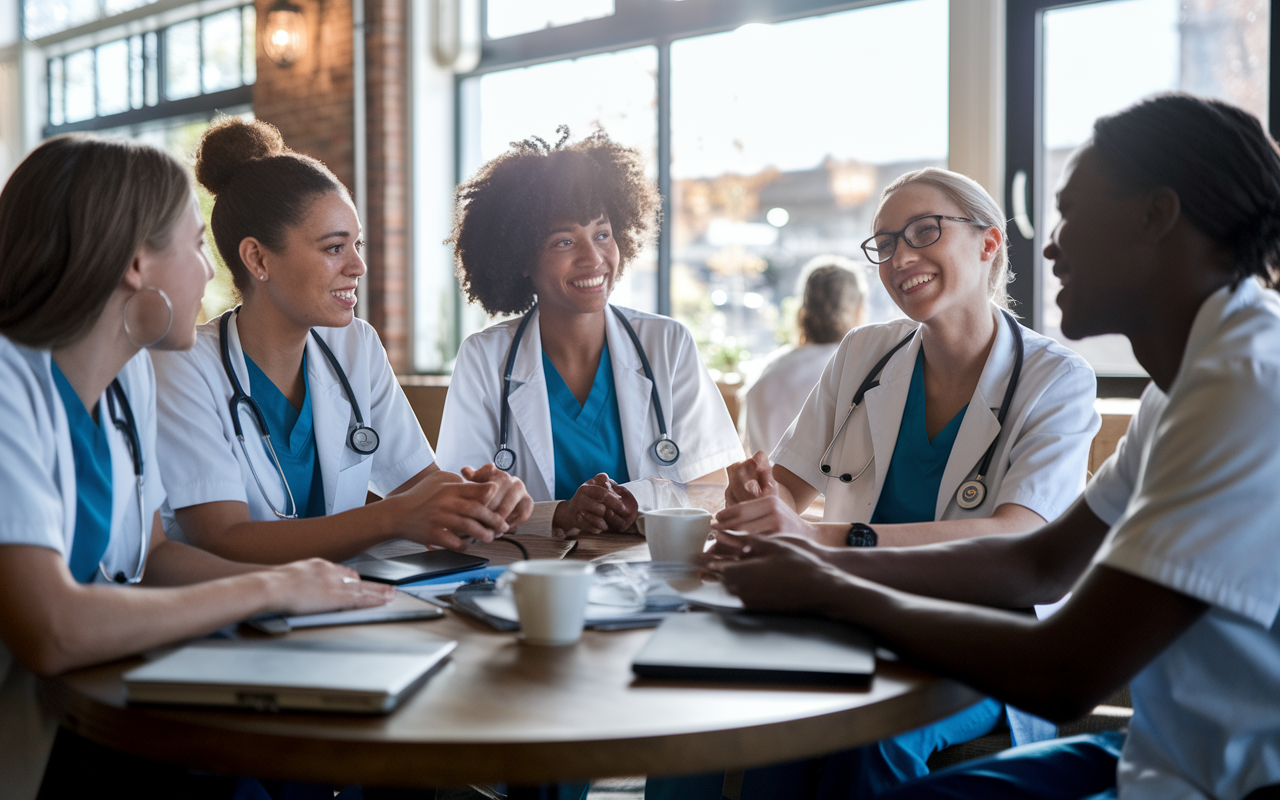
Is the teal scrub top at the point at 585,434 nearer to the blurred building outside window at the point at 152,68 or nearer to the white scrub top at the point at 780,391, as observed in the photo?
the white scrub top at the point at 780,391

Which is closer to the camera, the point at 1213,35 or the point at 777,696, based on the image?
the point at 777,696

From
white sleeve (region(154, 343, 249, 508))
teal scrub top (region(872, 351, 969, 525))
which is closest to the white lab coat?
teal scrub top (region(872, 351, 969, 525))

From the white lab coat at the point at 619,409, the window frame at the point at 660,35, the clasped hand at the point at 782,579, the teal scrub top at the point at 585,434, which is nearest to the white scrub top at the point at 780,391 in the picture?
the window frame at the point at 660,35

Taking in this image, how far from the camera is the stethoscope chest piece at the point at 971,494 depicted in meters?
1.77

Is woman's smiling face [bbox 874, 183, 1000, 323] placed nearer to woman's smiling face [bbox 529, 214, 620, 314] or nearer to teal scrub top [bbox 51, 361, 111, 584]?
woman's smiling face [bbox 529, 214, 620, 314]

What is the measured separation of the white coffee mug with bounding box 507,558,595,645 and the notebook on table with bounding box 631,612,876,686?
9 centimetres

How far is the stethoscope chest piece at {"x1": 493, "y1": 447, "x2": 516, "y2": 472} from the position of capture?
227cm

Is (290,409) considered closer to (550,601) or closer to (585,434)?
(585,434)

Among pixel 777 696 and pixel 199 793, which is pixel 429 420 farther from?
pixel 777 696

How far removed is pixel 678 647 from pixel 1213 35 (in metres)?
3.55

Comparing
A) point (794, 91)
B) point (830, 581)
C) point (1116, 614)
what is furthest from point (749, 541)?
point (794, 91)

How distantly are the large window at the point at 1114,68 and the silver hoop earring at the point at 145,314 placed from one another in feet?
9.86

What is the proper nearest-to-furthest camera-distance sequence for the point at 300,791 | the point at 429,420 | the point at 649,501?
1. the point at 300,791
2. the point at 649,501
3. the point at 429,420

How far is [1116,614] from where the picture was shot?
3.12 feet
